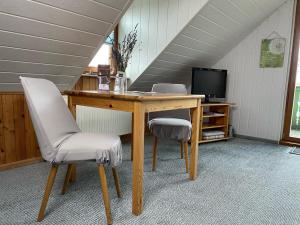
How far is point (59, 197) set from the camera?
174 cm

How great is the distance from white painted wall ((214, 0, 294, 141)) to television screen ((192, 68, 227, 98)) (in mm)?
247

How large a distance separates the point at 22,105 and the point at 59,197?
1.11m

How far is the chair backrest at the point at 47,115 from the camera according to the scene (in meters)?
1.37

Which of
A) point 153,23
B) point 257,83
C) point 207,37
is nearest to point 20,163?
point 153,23

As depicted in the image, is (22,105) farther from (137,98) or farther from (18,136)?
(137,98)

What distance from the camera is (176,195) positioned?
182 cm

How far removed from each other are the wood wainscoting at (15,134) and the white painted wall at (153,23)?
1.44 meters

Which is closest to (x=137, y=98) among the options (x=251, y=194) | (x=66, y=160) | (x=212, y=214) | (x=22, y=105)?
(x=66, y=160)

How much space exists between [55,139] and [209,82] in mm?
2694

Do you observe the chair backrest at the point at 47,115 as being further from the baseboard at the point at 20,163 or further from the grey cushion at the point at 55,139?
the baseboard at the point at 20,163

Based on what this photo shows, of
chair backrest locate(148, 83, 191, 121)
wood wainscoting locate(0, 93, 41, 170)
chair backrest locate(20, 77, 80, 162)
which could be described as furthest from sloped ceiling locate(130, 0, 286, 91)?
chair backrest locate(20, 77, 80, 162)

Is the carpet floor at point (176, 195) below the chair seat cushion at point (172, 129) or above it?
below

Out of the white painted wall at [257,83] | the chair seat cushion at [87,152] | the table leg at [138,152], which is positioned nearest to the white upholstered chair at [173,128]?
the table leg at [138,152]

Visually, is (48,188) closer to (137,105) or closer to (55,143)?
(55,143)
